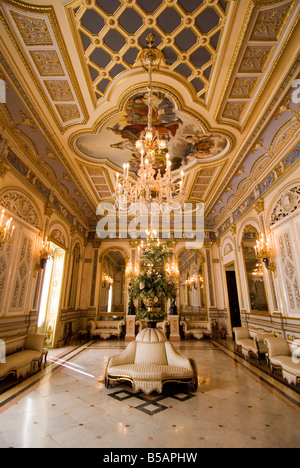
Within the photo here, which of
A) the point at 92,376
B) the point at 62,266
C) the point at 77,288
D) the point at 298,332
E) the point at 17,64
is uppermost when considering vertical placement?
the point at 17,64

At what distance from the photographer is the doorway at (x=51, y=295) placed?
23.4ft

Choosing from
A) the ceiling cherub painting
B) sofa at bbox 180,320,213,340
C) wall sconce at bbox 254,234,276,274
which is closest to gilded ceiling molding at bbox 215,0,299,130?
the ceiling cherub painting

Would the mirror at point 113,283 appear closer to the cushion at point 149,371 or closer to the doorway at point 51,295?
the doorway at point 51,295

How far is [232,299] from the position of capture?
9.46m

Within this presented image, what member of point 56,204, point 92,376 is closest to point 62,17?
point 56,204

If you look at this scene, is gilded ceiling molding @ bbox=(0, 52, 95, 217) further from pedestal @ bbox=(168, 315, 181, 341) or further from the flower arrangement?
pedestal @ bbox=(168, 315, 181, 341)

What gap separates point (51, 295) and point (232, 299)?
23.8ft

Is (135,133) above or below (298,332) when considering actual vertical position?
above

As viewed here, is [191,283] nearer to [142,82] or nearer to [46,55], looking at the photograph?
[142,82]

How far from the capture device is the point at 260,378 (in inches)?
167

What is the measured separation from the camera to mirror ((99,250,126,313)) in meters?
10.6

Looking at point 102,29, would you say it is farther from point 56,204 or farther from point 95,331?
point 95,331

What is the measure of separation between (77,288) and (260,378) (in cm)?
718

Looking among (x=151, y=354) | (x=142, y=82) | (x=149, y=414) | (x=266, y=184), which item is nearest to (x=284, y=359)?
(x=151, y=354)
